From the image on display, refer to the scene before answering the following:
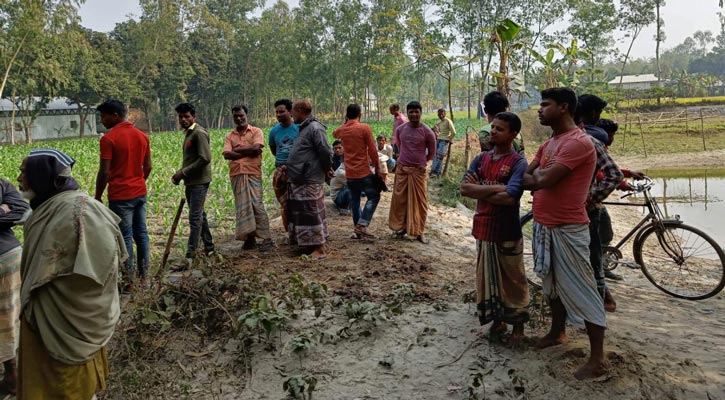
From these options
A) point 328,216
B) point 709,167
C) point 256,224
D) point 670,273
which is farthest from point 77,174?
point 709,167

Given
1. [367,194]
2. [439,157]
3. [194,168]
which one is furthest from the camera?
[439,157]

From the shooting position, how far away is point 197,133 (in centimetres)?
557

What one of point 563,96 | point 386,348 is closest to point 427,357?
point 386,348

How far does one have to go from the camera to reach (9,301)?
3402 millimetres

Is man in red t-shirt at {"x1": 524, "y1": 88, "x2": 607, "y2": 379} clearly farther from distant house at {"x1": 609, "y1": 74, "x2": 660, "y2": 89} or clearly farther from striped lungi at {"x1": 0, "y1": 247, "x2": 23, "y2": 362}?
distant house at {"x1": 609, "y1": 74, "x2": 660, "y2": 89}

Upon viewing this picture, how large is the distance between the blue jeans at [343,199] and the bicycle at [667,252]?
129 inches

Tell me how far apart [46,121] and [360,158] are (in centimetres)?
4238

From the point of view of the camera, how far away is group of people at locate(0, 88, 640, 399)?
2.52 m

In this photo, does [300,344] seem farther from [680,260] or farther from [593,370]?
[680,260]

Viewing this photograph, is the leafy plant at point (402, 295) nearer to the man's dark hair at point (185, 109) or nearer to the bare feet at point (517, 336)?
the bare feet at point (517, 336)

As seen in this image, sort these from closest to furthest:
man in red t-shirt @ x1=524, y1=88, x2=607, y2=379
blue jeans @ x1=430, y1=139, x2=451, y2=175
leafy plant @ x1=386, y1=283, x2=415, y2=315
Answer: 1. man in red t-shirt @ x1=524, y1=88, x2=607, y2=379
2. leafy plant @ x1=386, y1=283, x2=415, y2=315
3. blue jeans @ x1=430, y1=139, x2=451, y2=175

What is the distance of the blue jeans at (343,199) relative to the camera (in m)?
8.20

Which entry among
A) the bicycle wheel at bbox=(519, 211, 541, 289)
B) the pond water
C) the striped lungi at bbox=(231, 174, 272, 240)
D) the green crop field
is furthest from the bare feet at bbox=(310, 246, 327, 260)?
the pond water

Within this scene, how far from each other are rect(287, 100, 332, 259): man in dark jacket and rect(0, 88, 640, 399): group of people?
12mm
